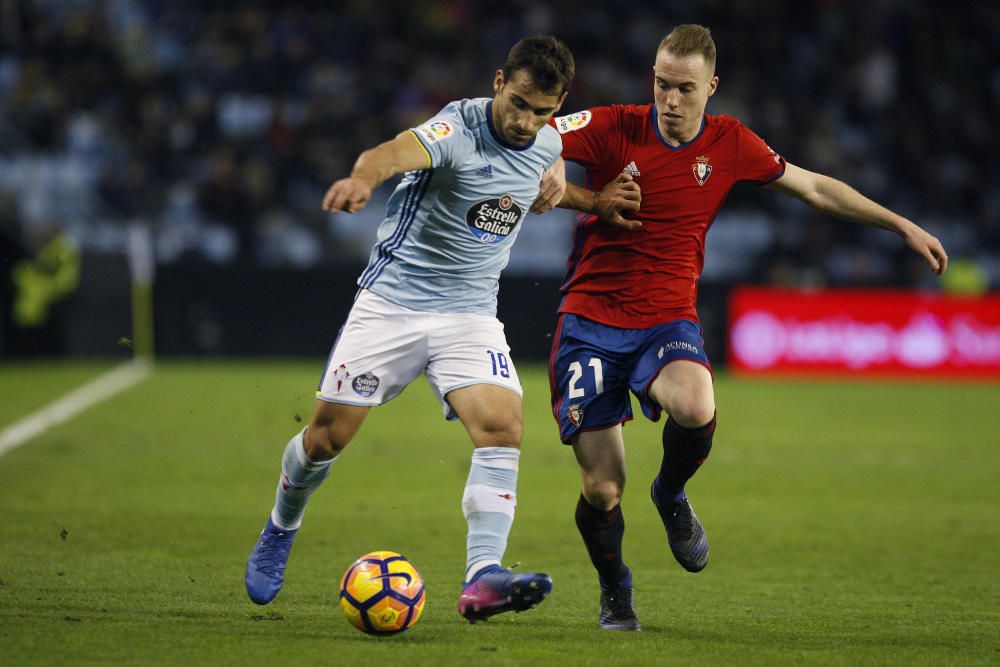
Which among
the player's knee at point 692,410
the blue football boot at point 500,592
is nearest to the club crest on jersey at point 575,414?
the player's knee at point 692,410

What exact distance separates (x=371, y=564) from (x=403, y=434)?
769 cm

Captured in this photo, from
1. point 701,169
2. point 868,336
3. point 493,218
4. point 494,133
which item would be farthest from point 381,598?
point 868,336

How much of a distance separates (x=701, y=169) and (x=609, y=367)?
0.89 metres

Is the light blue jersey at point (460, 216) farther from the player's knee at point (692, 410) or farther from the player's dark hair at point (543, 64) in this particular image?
the player's knee at point (692, 410)

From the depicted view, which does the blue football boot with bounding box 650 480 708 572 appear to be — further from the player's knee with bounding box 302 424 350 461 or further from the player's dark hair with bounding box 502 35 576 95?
the player's dark hair with bounding box 502 35 576 95

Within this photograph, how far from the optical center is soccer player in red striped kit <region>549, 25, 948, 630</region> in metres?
5.47

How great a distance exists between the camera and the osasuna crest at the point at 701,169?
5.74 m

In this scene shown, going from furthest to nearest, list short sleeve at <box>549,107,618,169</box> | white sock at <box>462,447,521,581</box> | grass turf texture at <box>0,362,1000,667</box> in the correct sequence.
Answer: short sleeve at <box>549,107,618,169</box> < white sock at <box>462,447,521,581</box> < grass turf texture at <box>0,362,1000,667</box>

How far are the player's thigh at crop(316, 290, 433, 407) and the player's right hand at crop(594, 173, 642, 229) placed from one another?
811 millimetres

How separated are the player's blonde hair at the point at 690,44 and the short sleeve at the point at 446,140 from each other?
915 mm

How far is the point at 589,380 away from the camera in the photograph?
5.54 m

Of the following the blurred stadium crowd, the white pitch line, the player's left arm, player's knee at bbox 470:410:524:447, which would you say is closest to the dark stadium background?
the blurred stadium crowd

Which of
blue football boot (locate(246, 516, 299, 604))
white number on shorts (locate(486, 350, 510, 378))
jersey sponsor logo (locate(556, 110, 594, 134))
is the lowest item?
blue football boot (locate(246, 516, 299, 604))

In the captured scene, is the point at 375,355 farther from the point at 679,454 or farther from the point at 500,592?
the point at 679,454
